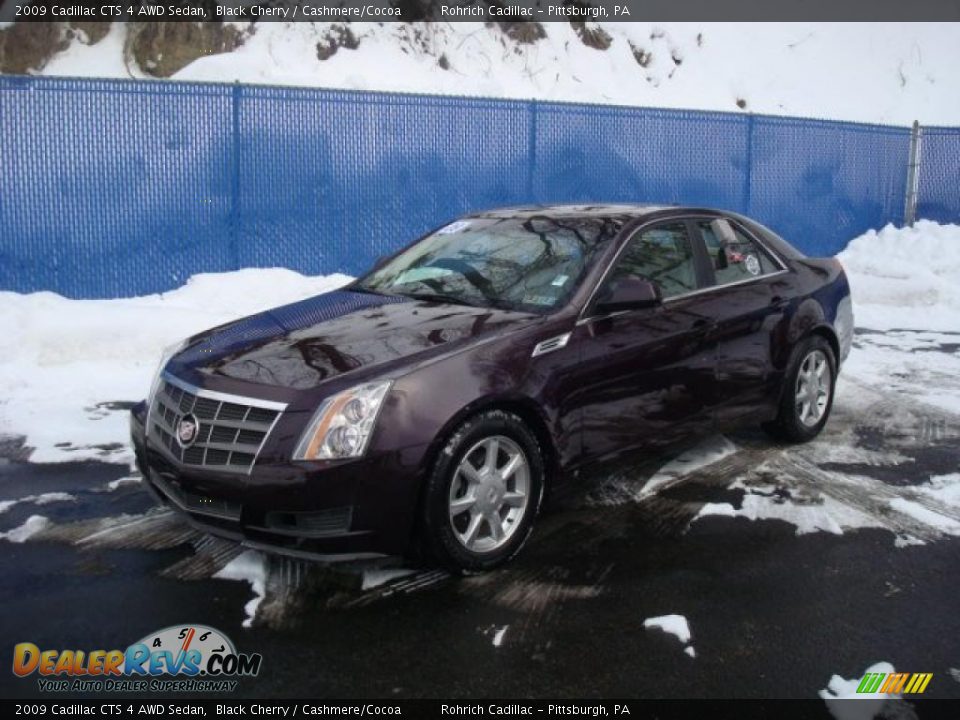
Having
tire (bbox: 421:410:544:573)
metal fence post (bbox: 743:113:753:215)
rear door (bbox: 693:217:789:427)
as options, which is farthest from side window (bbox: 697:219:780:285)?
metal fence post (bbox: 743:113:753:215)

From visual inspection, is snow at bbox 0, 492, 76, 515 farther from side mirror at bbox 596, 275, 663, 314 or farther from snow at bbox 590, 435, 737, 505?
side mirror at bbox 596, 275, 663, 314

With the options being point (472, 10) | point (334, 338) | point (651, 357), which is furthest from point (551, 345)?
point (472, 10)

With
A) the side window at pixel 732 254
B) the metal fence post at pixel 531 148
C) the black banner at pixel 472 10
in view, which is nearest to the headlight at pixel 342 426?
the side window at pixel 732 254

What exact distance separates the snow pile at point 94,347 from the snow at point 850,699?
13.5 ft

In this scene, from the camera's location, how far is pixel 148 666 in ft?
10.9

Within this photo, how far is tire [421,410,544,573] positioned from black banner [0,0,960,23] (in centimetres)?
1934

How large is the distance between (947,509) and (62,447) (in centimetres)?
511

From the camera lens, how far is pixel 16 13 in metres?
19.7

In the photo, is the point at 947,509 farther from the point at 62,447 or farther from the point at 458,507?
the point at 62,447

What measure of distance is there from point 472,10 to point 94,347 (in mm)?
18636

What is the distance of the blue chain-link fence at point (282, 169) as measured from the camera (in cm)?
989

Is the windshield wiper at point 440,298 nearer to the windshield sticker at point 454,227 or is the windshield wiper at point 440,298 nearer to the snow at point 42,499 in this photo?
the windshield sticker at point 454,227

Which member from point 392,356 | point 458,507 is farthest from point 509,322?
point 458,507

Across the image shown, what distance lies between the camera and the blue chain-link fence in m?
9.89
